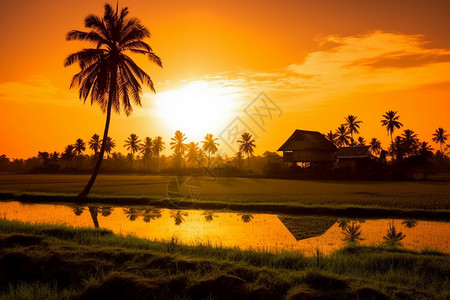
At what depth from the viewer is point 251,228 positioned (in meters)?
11.4

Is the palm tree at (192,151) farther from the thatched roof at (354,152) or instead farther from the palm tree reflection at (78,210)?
the palm tree reflection at (78,210)

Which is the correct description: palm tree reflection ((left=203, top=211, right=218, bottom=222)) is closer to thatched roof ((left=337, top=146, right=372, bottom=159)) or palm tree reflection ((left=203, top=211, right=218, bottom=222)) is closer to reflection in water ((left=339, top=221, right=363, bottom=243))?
reflection in water ((left=339, top=221, right=363, bottom=243))

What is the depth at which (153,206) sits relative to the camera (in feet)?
59.1

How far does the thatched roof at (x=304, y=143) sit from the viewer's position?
4534cm

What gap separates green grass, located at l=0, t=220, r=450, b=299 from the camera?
496cm

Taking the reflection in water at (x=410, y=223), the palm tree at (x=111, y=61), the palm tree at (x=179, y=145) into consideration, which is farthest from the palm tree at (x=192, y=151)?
the reflection in water at (x=410, y=223)

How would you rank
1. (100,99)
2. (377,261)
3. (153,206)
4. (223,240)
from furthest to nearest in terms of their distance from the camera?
(100,99)
(153,206)
(223,240)
(377,261)

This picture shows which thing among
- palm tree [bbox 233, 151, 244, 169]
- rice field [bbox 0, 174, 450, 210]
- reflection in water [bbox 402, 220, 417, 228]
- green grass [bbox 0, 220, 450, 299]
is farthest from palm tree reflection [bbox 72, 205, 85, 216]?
palm tree [bbox 233, 151, 244, 169]

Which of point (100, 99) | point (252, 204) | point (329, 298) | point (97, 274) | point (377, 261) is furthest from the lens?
point (100, 99)

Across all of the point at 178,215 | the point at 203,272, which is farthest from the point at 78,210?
the point at 203,272

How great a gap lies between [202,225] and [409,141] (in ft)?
172

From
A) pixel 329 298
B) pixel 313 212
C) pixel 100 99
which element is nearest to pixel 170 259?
pixel 329 298

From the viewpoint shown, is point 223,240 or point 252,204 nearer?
point 223,240

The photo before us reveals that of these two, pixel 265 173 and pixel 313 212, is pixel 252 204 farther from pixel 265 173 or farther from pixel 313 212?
pixel 265 173
